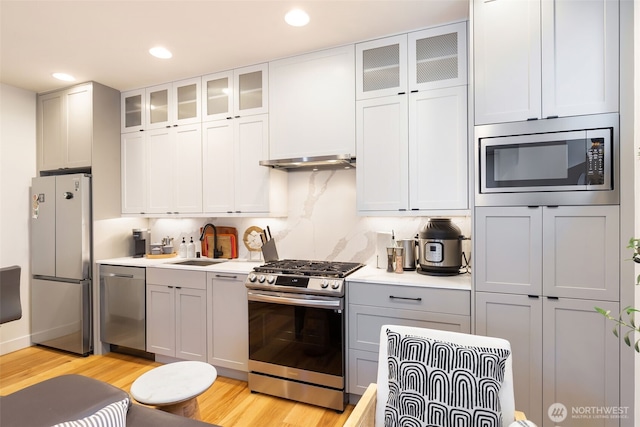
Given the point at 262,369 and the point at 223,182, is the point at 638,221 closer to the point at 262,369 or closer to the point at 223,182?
the point at 262,369

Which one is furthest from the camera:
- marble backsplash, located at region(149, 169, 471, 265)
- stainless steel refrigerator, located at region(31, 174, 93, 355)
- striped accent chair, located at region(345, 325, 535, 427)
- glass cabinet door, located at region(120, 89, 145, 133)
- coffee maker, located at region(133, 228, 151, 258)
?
coffee maker, located at region(133, 228, 151, 258)

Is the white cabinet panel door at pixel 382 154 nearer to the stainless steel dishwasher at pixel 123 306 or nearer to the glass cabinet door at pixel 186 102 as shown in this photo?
the glass cabinet door at pixel 186 102

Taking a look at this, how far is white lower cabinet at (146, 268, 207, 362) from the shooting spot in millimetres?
2762

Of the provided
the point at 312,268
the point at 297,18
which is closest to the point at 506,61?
the point at 297,18

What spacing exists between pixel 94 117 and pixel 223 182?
1.51 metres

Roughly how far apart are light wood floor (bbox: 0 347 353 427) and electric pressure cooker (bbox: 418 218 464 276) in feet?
3.85

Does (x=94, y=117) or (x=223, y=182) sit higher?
(x=94, y=117)

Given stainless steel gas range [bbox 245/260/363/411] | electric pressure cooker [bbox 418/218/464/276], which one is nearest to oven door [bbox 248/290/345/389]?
stainless steel gas range [bbox 245/260/363/411]

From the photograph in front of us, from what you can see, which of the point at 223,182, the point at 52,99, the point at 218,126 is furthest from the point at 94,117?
the point at 223,182

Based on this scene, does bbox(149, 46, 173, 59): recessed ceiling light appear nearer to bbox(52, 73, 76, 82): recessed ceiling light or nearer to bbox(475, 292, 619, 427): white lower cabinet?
bbox(52, 73, 76, 82): recessed ceiling light

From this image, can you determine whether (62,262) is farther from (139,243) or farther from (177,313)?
(177,313)

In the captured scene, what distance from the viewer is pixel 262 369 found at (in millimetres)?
2447

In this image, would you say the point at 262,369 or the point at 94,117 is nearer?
the point at 262,369

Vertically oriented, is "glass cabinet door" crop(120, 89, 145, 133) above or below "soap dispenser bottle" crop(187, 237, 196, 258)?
above
